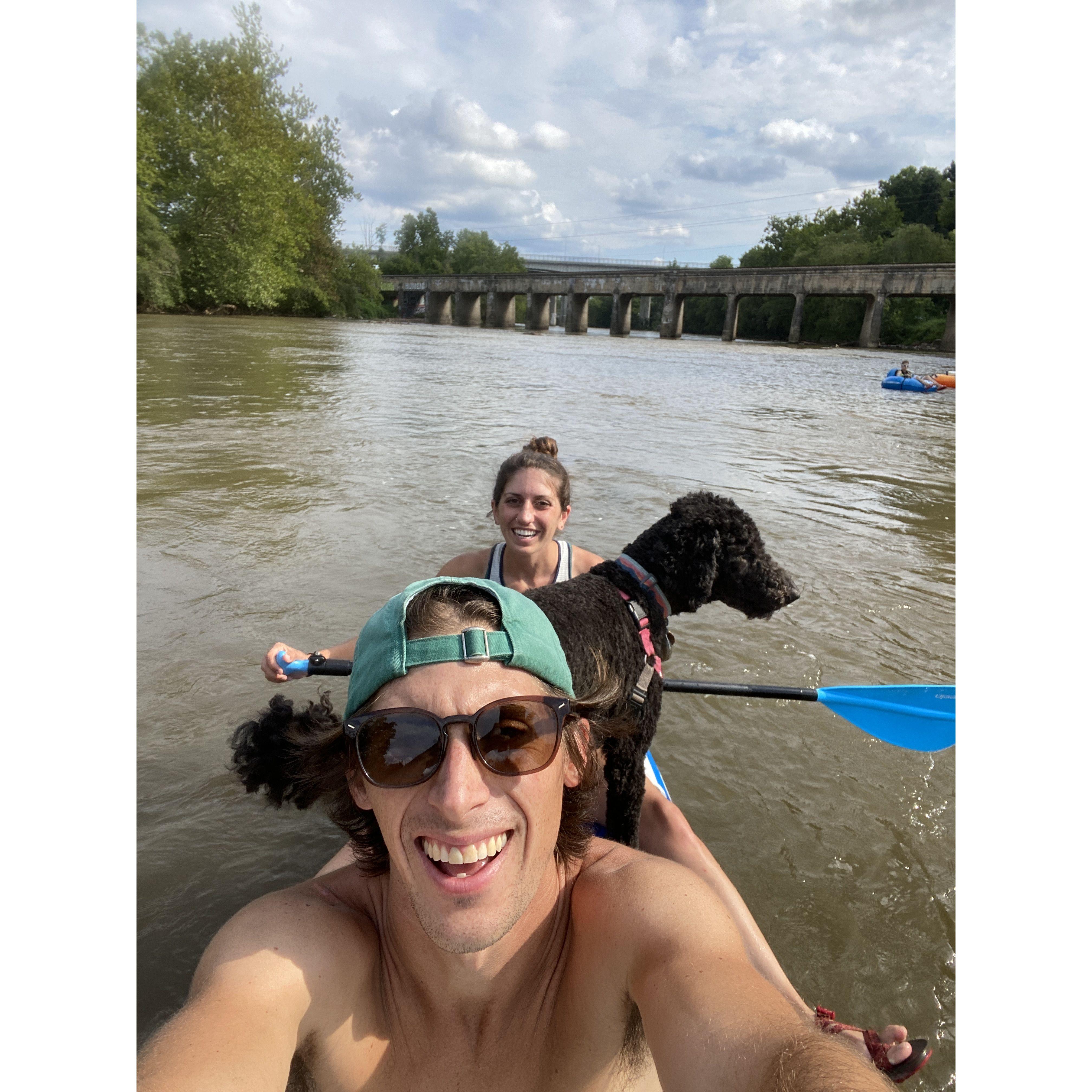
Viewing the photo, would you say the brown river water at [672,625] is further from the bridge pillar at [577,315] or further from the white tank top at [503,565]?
the bridge pillar at [577,315]

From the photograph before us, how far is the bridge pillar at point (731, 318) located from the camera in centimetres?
6241

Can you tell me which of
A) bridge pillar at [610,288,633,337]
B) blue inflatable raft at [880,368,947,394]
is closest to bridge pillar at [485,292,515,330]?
bridge pillar at [610,288,633,337]

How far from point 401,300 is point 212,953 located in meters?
90.7

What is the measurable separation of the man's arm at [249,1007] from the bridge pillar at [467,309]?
81173 mm

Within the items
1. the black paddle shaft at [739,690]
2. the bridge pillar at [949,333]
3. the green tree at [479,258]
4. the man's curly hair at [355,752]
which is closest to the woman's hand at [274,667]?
the black paddle shaft at [739,690]

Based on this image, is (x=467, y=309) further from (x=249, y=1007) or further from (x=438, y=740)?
(x=249, y=1007)

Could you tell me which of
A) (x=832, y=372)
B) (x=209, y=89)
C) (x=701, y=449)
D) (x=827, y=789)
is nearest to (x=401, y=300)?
(x=209, y=89)

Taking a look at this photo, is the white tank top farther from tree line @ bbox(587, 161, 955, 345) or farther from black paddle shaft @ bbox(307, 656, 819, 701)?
tree line @ bbox(587, 161, 955, 345)

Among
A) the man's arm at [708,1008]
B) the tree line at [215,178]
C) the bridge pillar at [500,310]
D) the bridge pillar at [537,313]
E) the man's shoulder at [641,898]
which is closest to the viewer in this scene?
the man's arm at [708,1008]

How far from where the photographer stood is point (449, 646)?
1701mm

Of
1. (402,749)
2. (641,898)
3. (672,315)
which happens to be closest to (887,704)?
(641,898)

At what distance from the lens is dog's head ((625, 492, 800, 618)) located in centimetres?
346
